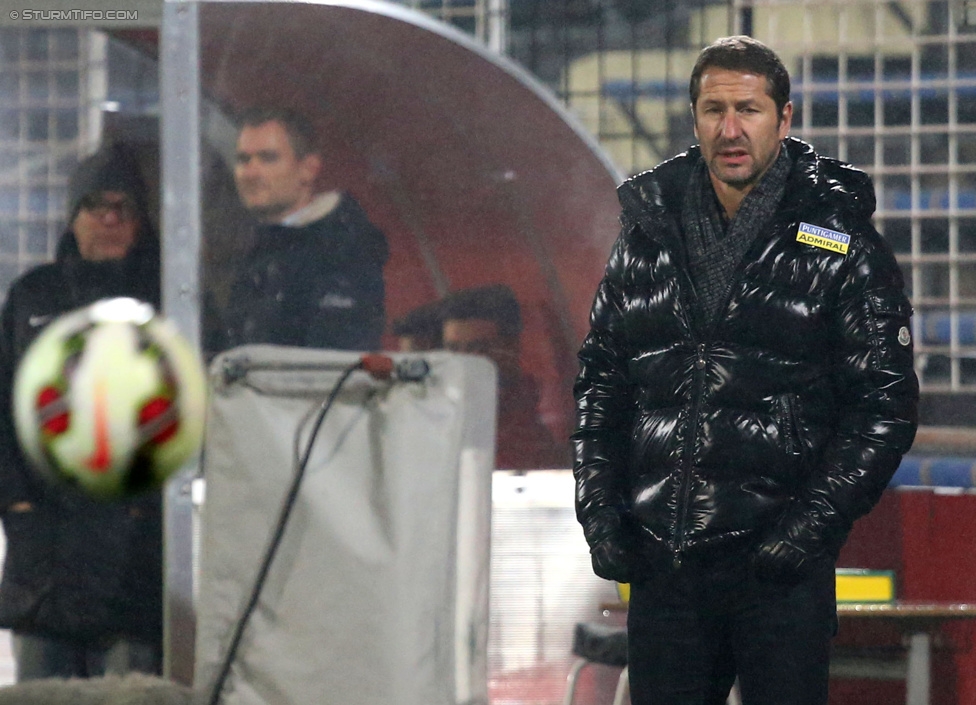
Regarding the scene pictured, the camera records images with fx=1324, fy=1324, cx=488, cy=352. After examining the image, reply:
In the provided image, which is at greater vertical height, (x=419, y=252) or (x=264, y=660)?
(x=419, y=252)

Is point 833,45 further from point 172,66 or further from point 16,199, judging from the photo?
point 16,199

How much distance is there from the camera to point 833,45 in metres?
3.19

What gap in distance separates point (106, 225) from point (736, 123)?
62.8 inches

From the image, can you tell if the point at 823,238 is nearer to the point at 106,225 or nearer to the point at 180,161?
the point at 180,161

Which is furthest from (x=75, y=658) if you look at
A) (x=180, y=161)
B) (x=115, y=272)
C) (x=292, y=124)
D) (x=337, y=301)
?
(x=292, y=124)

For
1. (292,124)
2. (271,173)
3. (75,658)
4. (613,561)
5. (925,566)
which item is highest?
(292,124)

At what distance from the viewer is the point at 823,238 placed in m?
1.78

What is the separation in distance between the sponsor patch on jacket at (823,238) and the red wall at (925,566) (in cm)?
136

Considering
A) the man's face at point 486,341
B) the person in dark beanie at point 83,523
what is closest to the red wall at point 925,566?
the man's face at point 486,341

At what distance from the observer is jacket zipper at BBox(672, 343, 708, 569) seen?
5.72 feet

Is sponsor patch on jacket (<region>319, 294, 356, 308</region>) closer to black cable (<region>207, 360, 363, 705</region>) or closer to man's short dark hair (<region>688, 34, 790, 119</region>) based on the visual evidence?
black cable (<region>207, 360, 363, 705</region>)

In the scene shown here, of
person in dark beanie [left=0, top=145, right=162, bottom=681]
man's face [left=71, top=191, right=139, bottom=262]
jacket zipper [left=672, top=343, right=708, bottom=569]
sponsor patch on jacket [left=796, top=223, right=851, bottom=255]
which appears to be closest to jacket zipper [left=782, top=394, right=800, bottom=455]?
jacket zipper [left=672, top=343, right=708, bottom=569]

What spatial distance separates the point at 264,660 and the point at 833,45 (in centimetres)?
197

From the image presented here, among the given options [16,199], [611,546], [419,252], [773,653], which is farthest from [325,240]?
[773,653]
